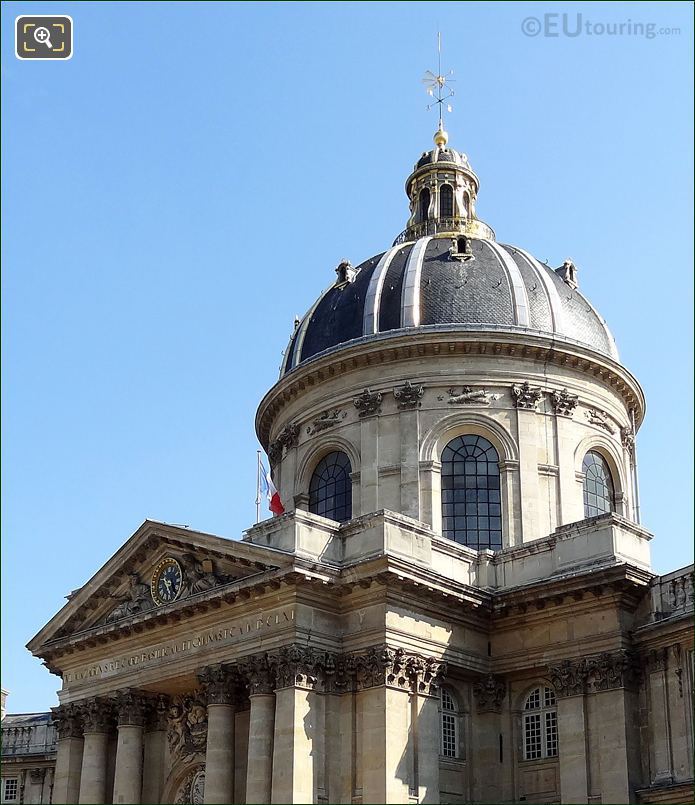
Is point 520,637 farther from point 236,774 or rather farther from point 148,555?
point 148,555

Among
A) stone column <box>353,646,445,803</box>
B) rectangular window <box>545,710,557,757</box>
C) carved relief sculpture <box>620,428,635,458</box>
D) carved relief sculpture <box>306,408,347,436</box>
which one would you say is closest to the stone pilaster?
rectangular window <box>545,710,557,757</box>

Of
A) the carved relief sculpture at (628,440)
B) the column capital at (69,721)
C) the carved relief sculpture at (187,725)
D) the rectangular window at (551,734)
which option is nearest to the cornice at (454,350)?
the carved relief sculpture at (628,440)

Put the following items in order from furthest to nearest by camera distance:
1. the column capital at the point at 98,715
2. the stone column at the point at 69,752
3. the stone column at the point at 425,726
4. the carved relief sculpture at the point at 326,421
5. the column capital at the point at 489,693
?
the carved relief sculpture at the point at 326,421 → the stone column at the point at 69,752 → the column capital at the point at 98,715 → the column capital at the point at 489,693 → the stone column at the point at 425,726

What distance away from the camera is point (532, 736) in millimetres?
37219

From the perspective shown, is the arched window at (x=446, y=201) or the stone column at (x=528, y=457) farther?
the arched window at (x=446, y=201)

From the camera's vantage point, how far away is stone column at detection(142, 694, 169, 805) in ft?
131

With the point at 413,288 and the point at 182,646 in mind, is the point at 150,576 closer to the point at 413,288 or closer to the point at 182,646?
the point at 182,646

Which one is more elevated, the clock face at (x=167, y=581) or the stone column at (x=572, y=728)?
the clock face at (x=167, y=581)

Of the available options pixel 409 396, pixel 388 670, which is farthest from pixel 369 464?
pixel 388 670

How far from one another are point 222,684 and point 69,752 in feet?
25.4

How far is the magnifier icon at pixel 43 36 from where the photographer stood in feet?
80.9

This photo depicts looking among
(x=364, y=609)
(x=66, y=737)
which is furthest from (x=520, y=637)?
(x=66, y=737)

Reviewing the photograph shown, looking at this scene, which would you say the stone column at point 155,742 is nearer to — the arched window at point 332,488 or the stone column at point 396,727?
the stone column at point 396,727

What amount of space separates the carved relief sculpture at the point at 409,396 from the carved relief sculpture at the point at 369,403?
0.65 metres
